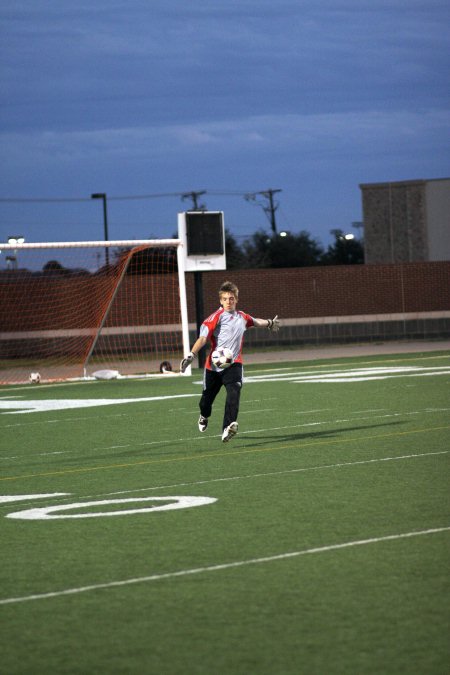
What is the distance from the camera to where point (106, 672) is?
543 centimetres

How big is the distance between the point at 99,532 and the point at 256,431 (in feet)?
23.3

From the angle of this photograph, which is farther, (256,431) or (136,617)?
(256,431)

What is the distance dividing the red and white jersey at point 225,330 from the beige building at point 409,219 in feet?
154

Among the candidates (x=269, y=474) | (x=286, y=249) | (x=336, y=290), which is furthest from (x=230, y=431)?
(x=286, y=249)

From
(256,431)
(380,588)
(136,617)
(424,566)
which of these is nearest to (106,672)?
(136,617)

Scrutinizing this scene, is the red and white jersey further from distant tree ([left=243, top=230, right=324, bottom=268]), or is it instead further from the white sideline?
distant tree ([left=243, top=230, right=324, bottom=268])

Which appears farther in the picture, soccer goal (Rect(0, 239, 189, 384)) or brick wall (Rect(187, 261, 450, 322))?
brick wall (Rect(187, 261, 450, 322))

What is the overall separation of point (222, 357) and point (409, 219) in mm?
47715

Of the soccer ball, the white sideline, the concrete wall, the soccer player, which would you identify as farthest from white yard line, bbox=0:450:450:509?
the concrete wall

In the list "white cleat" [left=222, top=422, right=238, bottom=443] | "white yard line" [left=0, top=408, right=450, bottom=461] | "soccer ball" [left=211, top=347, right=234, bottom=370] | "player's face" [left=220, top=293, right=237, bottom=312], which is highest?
"player's face" [left=220, top=293, right=237, bottom=312]

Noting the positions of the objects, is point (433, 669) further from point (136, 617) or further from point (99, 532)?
point (99, 532)

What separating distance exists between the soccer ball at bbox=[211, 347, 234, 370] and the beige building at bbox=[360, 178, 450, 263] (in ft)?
155

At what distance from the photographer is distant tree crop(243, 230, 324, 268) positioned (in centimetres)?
9181

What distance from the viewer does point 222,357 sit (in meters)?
14.1
